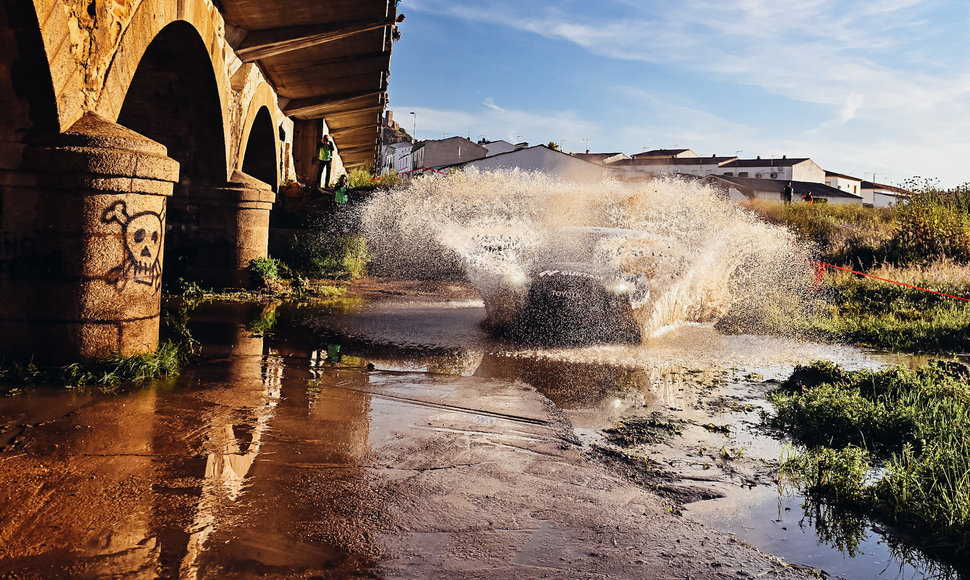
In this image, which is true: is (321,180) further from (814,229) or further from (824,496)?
(824,496)

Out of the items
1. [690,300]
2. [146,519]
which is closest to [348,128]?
[690,300]

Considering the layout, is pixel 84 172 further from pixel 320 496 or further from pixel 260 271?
pixel 260 271

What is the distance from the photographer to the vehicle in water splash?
8.49 m

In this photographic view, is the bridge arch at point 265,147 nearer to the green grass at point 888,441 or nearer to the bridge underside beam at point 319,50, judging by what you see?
the bridge underside beam at point 319,50

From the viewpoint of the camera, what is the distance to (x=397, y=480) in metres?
3.74

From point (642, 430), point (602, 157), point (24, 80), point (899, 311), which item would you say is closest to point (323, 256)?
point (24, 80)

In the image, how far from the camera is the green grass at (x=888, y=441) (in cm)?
355

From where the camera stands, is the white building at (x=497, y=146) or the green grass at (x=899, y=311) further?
the white building at (x=497, y=146)

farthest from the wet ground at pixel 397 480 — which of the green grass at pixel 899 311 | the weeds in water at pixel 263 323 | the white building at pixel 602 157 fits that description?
the white building at pixel 602 157

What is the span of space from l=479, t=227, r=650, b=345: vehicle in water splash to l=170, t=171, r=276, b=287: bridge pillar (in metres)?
4.49

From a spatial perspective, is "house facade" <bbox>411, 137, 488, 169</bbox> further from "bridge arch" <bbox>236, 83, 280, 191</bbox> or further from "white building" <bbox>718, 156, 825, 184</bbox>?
"bridge arch" <bbox>236, 83, 280, 191</bbox>

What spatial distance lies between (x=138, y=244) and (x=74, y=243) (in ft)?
1.61

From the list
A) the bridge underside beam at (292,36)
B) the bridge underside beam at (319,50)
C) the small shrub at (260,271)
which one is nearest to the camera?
the bridge underside beam at (319,50)

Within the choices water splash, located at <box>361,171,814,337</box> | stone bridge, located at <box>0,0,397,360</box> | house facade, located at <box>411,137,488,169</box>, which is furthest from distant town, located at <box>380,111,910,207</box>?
stone bridge, located at <box>0,0,397,360</box>
